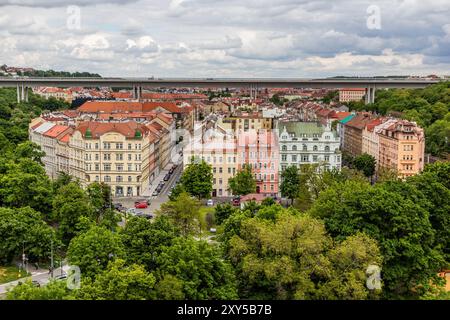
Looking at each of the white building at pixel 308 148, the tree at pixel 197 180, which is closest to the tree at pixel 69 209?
the tree at pixel 197 180

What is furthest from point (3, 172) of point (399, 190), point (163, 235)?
point (399, 190)

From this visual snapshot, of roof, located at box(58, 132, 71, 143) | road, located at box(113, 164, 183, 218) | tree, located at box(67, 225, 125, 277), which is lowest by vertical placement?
road, located at box(113, 164, 183, 218)

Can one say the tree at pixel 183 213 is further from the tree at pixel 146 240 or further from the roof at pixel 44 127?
the roof at pixel 44 127

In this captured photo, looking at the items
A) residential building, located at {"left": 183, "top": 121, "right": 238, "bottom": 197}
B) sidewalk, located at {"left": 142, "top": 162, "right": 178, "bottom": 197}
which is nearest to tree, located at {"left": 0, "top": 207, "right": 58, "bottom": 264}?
sidewalk, located at {"left": 142, "top": 162, "right": 178, "bottom": 197}

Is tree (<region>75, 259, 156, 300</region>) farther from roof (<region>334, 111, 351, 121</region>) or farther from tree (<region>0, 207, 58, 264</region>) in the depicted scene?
roof (<region>334, 111, 351, 121</region>)

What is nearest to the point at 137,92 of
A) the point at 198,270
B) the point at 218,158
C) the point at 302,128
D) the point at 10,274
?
the point at 302,128

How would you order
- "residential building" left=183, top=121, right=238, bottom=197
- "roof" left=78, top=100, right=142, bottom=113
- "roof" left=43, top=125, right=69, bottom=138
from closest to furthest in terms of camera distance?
"residential building" left=183, top=121, right=238, bottom=197 → "roof" left=43, top=125, right=69, bottom=138 → "roof" left=78, top=100, right=142, bottom=113
